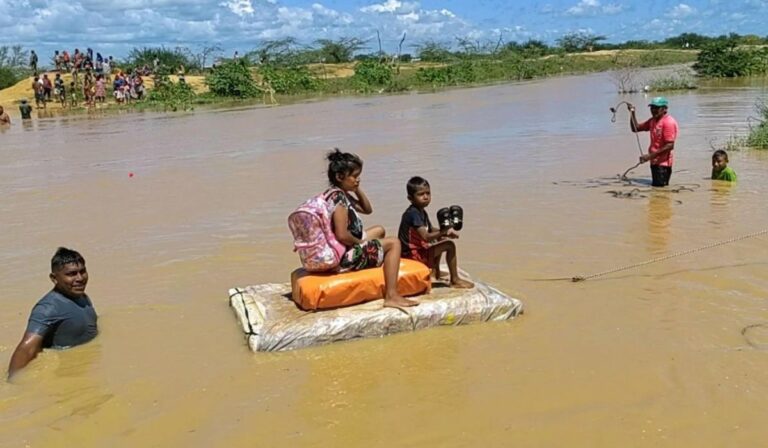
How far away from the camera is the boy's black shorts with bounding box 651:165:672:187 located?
1001cm

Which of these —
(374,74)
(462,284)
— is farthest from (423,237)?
(374,74)

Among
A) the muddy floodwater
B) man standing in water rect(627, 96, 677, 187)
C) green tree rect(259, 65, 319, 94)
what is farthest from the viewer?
green tree rect(259, 65, 319, 94)

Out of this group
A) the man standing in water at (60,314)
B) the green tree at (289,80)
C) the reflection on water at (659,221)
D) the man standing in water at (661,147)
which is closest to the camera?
the man standing in water at (60,314)

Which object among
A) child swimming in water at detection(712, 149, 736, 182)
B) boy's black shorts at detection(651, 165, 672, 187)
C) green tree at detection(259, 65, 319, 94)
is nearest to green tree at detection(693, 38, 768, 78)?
green tree at detection(259, 65, 319, 94)

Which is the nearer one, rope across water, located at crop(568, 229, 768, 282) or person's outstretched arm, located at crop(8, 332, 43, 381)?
person's outstretched arm, located at crop(8, 332, 43, 381)

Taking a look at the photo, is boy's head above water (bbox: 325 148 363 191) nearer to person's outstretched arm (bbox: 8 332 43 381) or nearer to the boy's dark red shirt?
the boy's dark red shirt

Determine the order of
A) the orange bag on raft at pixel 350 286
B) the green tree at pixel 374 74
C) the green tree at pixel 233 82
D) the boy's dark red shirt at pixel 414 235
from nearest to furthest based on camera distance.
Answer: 1. the orange bag on raft at pixel 350 286
2. the boy's dark red shirt at pixel 414 235
3. the green tree at pixel 233 82
4. the green tree at pixel 374 74

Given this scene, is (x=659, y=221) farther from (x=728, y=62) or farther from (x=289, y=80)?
(x=289, y=80)

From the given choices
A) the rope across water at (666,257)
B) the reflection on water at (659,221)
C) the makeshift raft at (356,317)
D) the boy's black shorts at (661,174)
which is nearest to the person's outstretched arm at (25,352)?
the makeshift raft at (356,317)

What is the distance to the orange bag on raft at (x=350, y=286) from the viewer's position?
5172 millimetres

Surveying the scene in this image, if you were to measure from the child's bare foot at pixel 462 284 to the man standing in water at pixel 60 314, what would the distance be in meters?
2.57

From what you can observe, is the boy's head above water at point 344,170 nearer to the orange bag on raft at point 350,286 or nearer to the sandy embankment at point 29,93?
the orange bag on raft at point 350,286

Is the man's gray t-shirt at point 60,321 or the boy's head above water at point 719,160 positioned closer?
the man's gray t-shirt at point 60,321

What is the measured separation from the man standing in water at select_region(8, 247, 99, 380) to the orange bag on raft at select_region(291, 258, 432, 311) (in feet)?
4.70
